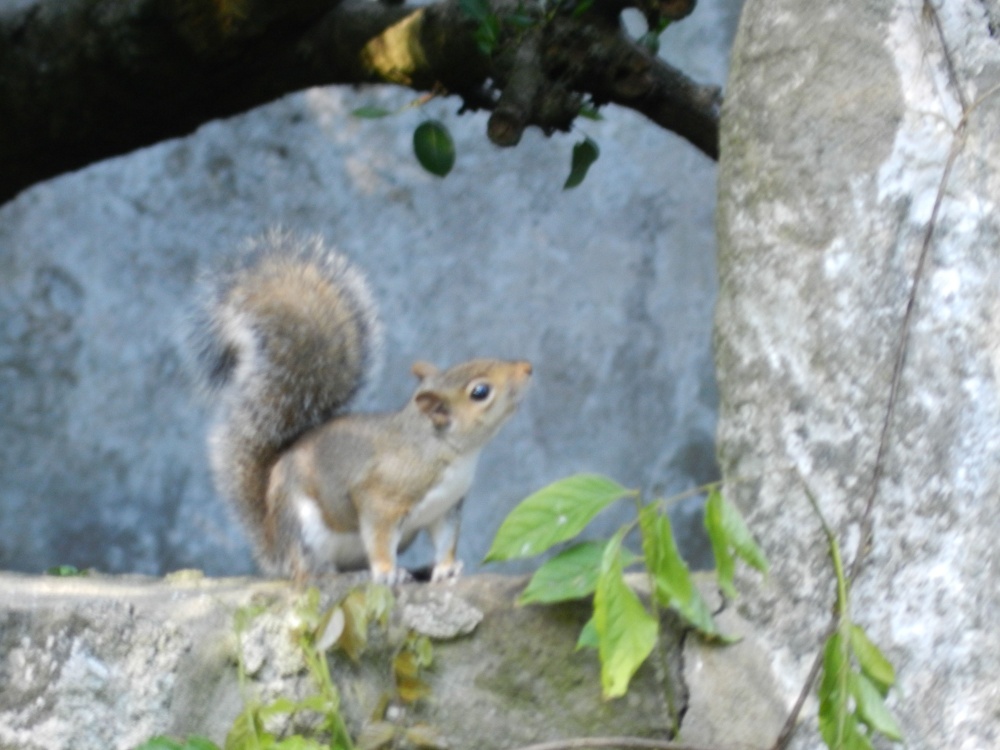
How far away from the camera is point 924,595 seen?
5.24ft

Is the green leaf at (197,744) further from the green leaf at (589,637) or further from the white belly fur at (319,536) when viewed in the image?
the white belly fur at (319,536)

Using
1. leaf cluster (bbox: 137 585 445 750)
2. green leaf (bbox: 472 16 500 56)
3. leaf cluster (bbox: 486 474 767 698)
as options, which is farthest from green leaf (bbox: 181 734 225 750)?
green leaf (bbox: 472 16 500 56)

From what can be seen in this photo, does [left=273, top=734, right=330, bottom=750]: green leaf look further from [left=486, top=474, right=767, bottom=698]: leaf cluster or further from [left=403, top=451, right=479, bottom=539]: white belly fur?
[left=403, top=451, right=479, bottom=539]: white belly fur

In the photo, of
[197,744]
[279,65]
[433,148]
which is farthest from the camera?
[279,65]

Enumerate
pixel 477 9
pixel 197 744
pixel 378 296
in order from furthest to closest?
1. pixel 378 296
2. pixel 477 9
3. pixel 197 744

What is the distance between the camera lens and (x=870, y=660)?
1448mm

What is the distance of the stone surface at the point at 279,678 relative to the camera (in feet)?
5.28

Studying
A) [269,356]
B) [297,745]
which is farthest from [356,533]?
[297,745]

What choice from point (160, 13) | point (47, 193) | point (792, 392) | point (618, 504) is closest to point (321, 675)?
point (792, 392)

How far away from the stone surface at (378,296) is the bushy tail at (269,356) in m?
2.03

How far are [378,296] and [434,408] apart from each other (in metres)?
2.51

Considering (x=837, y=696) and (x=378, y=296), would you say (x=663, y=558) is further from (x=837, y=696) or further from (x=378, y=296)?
(x=378, y=296)

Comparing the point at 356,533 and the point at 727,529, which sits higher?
the point at 727,529

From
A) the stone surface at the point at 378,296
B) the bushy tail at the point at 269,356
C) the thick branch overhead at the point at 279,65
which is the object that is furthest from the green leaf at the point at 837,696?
the stone surface at the point at 378,296
